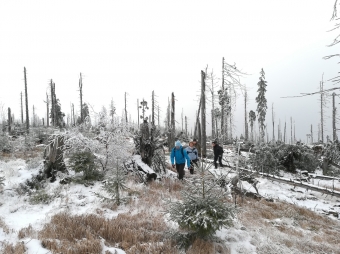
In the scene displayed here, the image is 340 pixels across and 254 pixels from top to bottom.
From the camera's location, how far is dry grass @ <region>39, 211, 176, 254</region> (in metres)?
3.99

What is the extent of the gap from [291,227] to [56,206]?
658 cm

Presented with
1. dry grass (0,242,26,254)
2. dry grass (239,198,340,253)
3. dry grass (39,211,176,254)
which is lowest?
dry grass (239,198,340,253)

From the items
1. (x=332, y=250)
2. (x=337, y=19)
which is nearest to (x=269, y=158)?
(x=332, y=250)

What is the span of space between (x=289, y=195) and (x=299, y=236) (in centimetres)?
489

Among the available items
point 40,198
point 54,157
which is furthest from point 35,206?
point 54,157

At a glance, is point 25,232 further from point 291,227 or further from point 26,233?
point 291,227

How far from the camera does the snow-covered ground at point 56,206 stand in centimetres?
463

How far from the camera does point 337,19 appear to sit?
117 inches

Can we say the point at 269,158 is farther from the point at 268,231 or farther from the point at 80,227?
the point at 80,227

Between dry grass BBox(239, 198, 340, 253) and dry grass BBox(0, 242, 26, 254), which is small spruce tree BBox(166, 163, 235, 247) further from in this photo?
dry grass BBox(0, 242, 26, 254)

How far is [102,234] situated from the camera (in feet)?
15.0

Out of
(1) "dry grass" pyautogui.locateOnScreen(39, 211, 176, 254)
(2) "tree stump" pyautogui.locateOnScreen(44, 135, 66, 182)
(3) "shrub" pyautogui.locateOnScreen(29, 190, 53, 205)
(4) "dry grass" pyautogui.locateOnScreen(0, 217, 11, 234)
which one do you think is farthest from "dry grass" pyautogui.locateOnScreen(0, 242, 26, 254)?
(2) "tree stump" pyautogui.locateOnScreen(44, 135, 66, 182)

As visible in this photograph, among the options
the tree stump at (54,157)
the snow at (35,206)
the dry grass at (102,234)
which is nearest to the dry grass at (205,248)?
the dry grass at (102,234)

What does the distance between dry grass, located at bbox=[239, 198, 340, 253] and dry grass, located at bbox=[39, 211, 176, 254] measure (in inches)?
81.1
